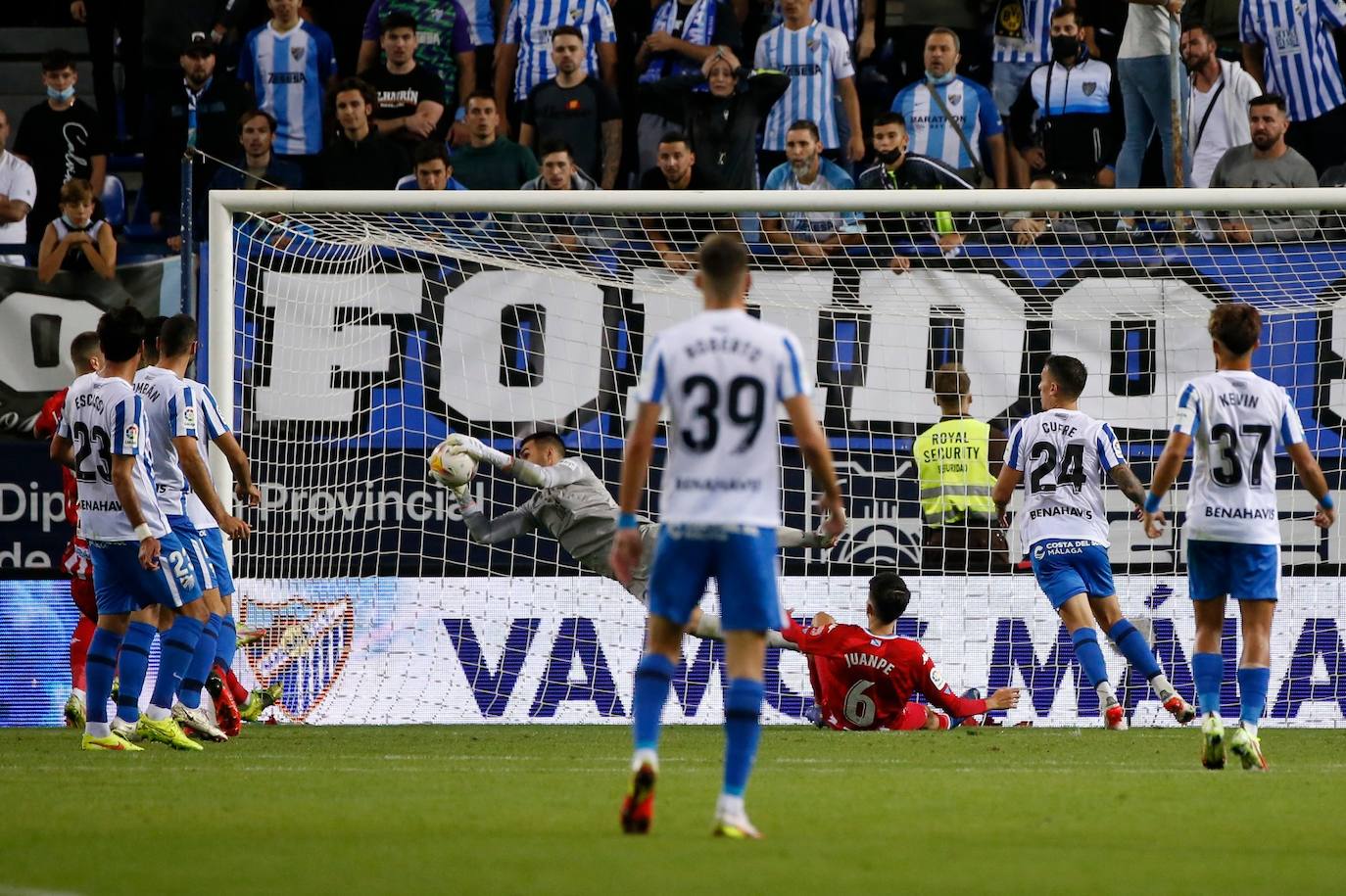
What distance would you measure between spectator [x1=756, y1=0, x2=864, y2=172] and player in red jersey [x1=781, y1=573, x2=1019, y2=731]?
17.1ft

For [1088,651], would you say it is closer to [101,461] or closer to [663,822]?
[663,822]

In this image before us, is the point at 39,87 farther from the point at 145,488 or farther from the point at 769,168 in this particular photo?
the point at 145,488

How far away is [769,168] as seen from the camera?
637 inches

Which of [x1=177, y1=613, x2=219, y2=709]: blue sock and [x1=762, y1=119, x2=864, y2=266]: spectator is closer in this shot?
[x1=177, y1=613, x2=219, y2=709]: blue sock

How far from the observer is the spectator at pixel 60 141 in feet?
53.2

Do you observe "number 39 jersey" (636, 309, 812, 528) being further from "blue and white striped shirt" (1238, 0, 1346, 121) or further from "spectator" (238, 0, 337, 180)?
"blue and white striped shirt" (1238, 0, 1346, 121)

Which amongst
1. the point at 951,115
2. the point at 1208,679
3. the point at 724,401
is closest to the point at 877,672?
the point at 1208,679

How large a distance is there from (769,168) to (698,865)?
11.4m

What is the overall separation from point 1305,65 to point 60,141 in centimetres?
1043

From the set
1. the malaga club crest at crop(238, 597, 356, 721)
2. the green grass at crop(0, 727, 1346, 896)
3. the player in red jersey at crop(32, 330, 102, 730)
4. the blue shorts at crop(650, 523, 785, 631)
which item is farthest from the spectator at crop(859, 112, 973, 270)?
the blue shorts at crop(650, 523, 785, 631)

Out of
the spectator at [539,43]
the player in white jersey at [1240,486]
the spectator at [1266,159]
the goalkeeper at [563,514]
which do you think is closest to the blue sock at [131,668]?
the goalkeeper at [563,514]

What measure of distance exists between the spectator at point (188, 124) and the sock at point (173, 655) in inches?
261

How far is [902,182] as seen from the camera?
1456 centimetres

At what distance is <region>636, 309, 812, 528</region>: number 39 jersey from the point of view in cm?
620
